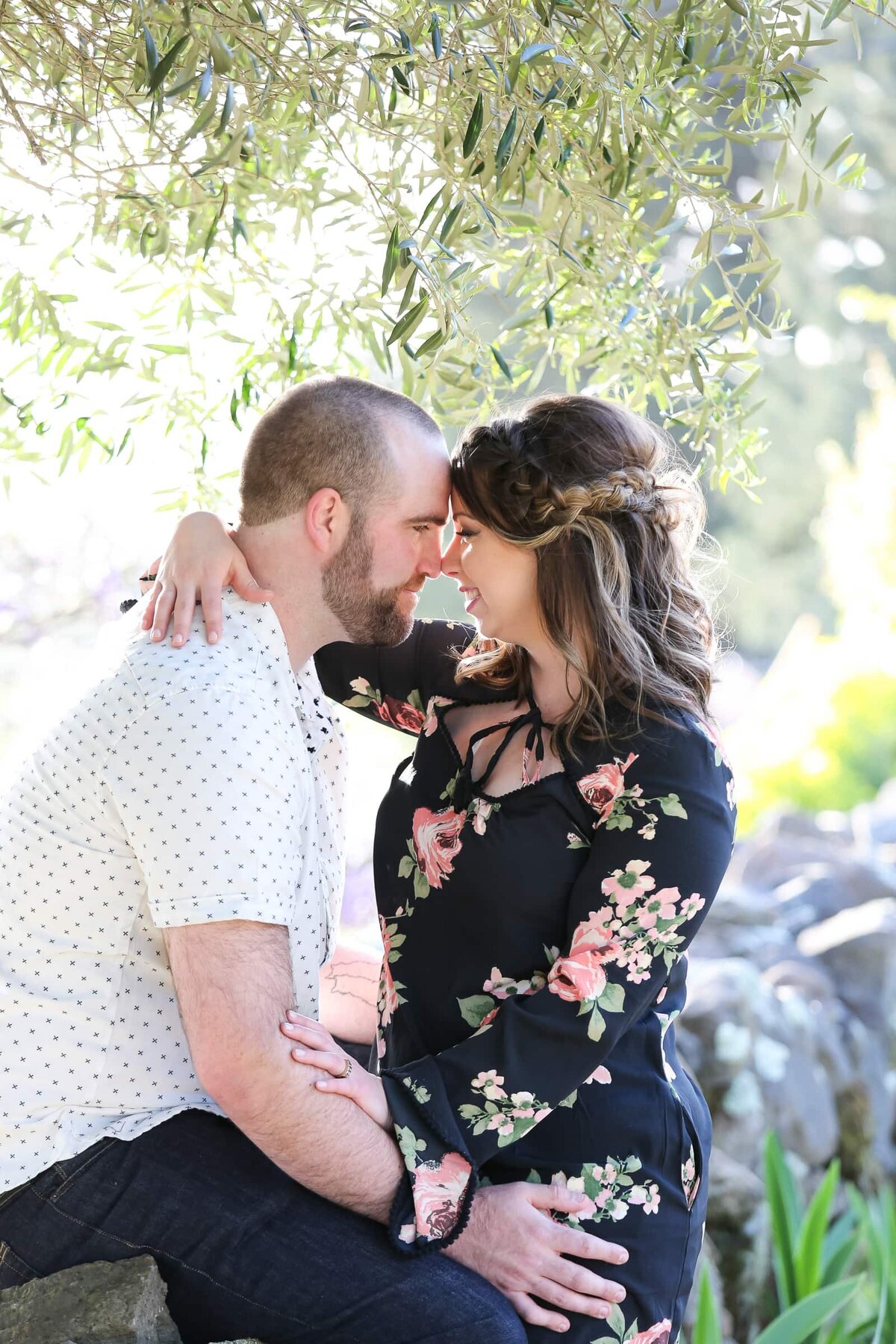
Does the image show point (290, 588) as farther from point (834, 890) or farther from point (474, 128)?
point (834, 890)

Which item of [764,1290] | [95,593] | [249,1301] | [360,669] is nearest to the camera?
[249,1301]

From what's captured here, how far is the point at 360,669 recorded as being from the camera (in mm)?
2725

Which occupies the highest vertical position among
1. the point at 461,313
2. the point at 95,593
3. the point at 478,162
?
the point at 478,162

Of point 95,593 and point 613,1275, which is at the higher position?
point 613,1275

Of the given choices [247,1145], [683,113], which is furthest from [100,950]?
[683,113]

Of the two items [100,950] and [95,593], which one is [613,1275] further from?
[95,593]

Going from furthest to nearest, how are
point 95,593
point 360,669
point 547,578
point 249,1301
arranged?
point 95,593 → point 360,669 → point 547,578 → point 249,1301

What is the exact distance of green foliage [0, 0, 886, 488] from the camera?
1.81 meters

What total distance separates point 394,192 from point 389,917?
123 centimetres

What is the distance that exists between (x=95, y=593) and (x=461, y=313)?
3664 mm

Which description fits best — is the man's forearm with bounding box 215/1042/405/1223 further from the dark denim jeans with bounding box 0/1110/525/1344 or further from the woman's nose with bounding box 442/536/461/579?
the woman's nose with bounding box 442/536/461/579

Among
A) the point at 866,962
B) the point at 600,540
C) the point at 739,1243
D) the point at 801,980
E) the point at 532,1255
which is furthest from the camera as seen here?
the point at 866,962

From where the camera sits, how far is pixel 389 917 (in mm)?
2334

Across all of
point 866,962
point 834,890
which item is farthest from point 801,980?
point 834,890
